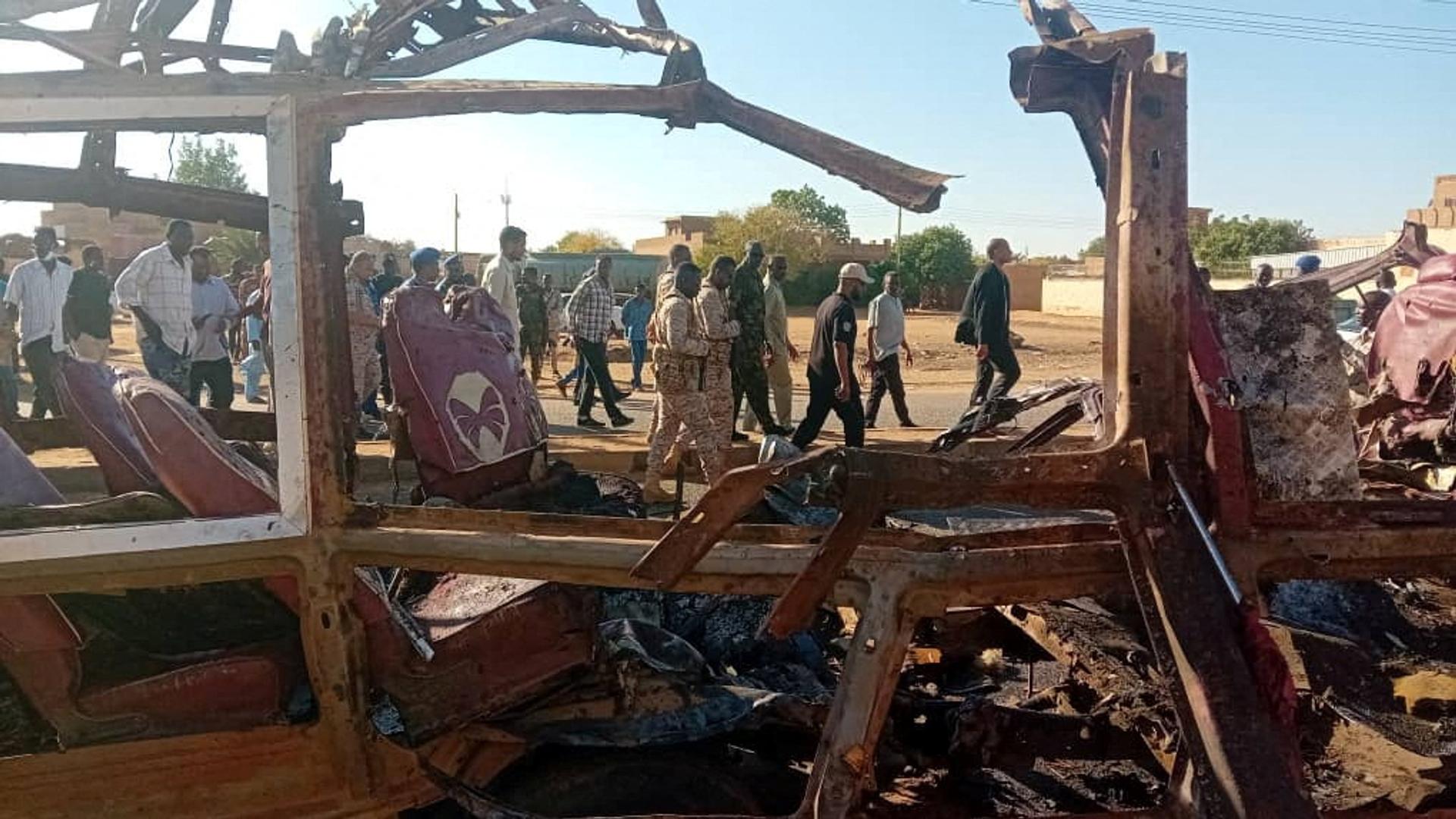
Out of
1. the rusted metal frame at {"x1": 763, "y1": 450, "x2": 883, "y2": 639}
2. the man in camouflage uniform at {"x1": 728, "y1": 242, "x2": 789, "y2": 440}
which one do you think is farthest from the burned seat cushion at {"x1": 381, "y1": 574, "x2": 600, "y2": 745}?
the man in camouflage uniform at {"x1": 728, "y1": 242, "x2": 789, "y2": 440}

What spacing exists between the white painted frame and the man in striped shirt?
9.23 meters

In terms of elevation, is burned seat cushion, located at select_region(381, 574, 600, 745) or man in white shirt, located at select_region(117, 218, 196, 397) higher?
man in white shirt, located at select_region(117, 218, 196, 397)

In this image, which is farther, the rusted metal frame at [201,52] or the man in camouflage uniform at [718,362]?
the man in camouflage uniform at [718,362]

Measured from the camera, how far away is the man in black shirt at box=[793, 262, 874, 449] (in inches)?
352

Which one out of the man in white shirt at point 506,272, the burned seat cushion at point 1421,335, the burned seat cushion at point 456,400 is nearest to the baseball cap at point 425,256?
the man in white shirt at point 506,272

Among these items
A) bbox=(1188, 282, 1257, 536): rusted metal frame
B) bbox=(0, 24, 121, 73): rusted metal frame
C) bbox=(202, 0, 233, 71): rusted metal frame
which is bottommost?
bbox=(1188, 282, 1257, 536): rusted metal frame

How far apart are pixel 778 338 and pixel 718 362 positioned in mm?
3265

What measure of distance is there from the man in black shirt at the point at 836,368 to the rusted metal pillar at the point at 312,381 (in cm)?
701

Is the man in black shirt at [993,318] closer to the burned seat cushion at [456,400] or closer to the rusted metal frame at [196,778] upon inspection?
the burned seat cushion at [456,400]

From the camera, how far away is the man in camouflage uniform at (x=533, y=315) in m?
14.5

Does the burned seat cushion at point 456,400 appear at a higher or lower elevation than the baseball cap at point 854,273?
lower

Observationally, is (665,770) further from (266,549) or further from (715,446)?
(715,446)

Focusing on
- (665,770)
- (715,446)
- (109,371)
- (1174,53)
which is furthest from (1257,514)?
(715,446)

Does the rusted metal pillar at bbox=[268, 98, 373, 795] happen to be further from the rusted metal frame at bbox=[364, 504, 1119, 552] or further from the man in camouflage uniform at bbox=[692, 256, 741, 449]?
the man in camouflage uniform at bbox=[692, 256, 741, 449]
